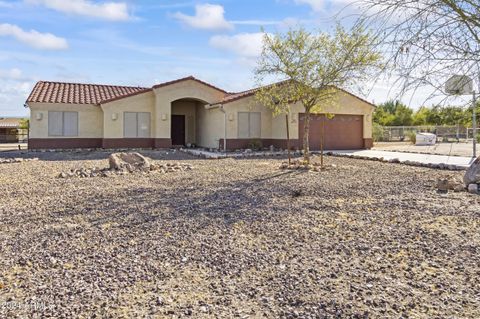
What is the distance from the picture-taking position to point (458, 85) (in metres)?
4.77

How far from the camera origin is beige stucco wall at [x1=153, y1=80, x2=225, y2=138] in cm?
2192

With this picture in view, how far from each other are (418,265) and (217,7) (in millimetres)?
11857

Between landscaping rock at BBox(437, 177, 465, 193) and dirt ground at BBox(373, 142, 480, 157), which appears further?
dirt ground at BBox(373, 142, 480, 157)

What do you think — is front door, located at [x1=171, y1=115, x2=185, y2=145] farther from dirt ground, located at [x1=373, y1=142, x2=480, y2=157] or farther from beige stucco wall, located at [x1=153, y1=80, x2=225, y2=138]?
dirt ground, located at [x1=373, y1=142, x2=480, y2=157]

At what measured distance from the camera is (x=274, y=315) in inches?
114

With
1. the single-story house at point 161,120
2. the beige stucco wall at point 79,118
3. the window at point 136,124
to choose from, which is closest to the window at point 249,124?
the single-story house at point 161,120

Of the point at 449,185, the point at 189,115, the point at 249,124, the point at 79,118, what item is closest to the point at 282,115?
the point at 249,124

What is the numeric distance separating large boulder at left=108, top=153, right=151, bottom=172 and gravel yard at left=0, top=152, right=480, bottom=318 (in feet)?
12.1

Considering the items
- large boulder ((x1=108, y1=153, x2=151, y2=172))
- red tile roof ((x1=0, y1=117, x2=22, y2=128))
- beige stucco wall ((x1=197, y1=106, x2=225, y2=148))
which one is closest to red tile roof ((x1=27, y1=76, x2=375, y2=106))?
beige stucco wall ((x1=197, y1=106, x2=225, y2=148))

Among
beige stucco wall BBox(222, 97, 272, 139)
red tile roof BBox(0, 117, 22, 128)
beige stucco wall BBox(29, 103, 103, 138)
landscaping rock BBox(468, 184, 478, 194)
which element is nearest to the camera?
landscaping rock BBox(468, 184, 478, 194)

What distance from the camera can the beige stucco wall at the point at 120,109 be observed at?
21.5m

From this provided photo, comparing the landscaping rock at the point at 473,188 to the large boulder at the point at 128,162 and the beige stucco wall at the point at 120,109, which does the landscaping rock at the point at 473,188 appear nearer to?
the large boulder at the point at 128,162

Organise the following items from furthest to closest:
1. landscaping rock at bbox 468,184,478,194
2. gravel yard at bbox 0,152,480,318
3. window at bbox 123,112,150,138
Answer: window at bbox 123,112,150,138
landscaping rock at bbox 468,184,478,194
gravel yard at bbox 0,152,480,318

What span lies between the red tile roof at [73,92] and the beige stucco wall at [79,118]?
0.30 metres
